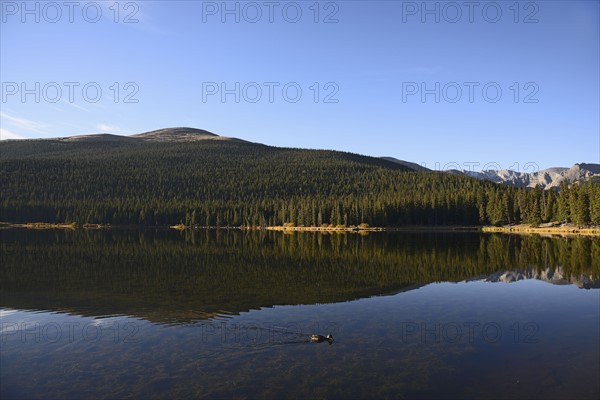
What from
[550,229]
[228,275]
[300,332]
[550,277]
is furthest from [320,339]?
[550,229]

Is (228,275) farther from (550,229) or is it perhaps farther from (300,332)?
(550,229)

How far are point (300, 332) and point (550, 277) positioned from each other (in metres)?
35.4

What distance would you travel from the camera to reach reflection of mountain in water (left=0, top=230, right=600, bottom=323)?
3778 centimetres

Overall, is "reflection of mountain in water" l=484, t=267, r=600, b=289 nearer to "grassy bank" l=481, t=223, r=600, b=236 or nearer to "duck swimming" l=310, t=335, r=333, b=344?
"duck swimming" l=310, t=335, r=333, b=344

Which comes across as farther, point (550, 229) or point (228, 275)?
point (550, 229)

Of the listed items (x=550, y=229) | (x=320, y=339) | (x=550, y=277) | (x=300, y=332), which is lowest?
(x=300, y=332)

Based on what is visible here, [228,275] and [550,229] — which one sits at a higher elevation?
[550,229]

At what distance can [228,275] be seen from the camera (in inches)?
2064

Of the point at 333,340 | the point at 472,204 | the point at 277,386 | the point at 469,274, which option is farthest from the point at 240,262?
the point at 472,204

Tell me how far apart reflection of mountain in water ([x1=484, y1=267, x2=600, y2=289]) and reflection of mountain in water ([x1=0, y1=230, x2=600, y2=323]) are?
0.22 m

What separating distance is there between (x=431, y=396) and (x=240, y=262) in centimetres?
4764

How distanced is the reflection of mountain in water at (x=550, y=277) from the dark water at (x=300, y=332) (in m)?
0.21

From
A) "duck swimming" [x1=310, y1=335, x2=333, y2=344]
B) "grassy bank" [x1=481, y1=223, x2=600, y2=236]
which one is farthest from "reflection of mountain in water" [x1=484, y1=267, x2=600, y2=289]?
"grassy bank" [x1=481, y1=223, x2=600, y2=236]

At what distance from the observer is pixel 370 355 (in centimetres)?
2441
